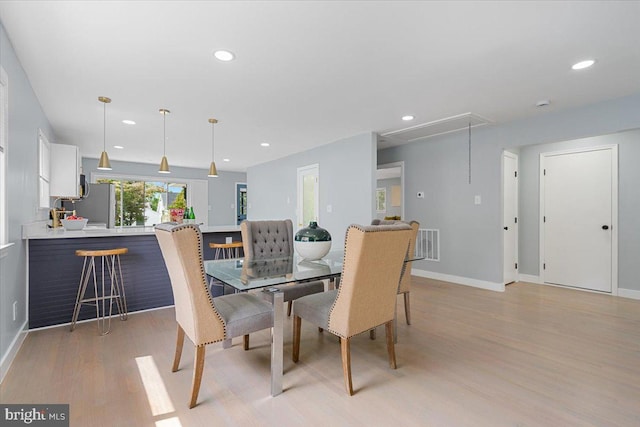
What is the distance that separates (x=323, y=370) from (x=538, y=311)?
109 inches

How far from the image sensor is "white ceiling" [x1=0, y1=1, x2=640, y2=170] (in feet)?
6.38

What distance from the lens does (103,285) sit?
3.27 metres

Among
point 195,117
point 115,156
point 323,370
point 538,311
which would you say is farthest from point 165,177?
point 538,311

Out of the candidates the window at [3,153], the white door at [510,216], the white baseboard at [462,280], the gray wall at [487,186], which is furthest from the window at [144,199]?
the white door at [510,216]

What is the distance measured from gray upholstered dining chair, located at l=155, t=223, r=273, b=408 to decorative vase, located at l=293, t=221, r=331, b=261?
686 millimetres

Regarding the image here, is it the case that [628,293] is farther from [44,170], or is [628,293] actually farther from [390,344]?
[44,170]

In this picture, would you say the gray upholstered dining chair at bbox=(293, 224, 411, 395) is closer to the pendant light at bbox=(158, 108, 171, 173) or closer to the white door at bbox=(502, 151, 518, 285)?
the pendant light at bbox=(158, 108, 171, 173)

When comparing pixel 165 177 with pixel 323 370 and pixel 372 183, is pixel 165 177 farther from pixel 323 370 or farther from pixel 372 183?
pixel 323 370

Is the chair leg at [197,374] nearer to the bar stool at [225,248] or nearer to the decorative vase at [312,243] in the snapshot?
the decorative vase at [312,243]

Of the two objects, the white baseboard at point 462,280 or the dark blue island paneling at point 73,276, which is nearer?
the dark blue island paneling at point 73,276

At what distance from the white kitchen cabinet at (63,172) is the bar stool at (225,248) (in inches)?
85.8

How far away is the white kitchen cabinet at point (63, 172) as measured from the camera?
428 cm

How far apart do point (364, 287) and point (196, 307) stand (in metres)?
0.99

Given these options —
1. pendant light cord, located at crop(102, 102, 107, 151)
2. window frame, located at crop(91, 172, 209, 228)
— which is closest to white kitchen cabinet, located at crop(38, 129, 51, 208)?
pendant light cord, located at crop(102, 102, 107, 151)
